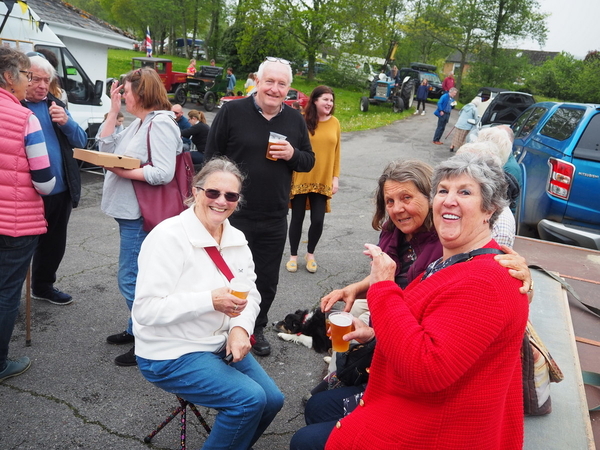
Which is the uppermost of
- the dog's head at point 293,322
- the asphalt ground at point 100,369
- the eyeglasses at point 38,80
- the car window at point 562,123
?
the car window at point 562,123

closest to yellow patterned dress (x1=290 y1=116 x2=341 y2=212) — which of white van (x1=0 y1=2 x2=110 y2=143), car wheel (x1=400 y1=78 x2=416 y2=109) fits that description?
white van (x1=0 y1=2 x2=110 y2=143)

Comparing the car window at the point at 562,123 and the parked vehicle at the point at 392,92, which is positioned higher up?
the parked vehicle at the point at 392,92

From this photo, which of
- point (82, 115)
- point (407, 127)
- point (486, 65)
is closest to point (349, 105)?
point (407, 127)

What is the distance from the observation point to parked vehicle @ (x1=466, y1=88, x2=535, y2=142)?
1315 cm

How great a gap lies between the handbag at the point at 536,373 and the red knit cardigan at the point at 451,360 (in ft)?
1.14

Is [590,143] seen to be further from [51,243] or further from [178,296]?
[51,243]

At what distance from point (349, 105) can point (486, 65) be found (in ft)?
49.8

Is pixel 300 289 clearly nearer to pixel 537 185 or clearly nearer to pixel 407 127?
pixel 537 185

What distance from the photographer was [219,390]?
2.21 metres

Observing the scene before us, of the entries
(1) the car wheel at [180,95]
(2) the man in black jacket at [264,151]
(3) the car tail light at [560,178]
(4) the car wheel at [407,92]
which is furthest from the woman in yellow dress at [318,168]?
(4) the car wheel at [407,92]

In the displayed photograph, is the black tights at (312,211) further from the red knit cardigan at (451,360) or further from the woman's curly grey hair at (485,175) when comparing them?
the red knit cardigan at (451,360)

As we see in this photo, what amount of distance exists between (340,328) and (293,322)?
1.21 metres

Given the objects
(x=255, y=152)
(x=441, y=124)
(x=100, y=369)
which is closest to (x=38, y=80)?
(x=255, y=152)

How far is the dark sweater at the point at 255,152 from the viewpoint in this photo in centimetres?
333
